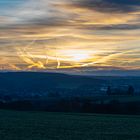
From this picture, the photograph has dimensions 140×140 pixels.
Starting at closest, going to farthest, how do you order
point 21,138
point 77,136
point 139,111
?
point 21,138, point 77,136, point 139,111

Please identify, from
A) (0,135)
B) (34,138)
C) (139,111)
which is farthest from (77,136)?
(139,111)

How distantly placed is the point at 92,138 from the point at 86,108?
1966 inches

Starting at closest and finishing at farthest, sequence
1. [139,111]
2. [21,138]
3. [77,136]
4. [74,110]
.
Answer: [21,138], [77,136], [139,111], [74,110]

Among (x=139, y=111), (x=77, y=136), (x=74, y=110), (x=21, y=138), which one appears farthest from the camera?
(x=74, y=110)

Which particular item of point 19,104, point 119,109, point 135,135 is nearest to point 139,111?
point 119,109

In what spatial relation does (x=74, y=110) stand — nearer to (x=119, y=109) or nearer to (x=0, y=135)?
(x=119, y=109)

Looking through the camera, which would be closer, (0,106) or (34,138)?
(34,138)

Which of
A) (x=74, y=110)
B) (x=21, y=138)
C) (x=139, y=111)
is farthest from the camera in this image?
(x=74, y=110)

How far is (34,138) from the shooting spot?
3189 centimetres

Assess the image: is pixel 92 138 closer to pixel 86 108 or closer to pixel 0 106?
pixel 86 108

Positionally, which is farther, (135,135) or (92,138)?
(135,135)

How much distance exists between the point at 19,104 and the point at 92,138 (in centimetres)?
5744

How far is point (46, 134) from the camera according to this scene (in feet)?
115

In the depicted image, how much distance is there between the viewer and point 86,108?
270 feet
